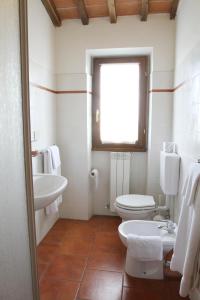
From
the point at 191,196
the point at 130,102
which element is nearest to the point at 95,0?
the point at 130,102

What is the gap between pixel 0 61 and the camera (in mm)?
860

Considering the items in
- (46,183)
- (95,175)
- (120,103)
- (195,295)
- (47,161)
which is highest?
(120,103)

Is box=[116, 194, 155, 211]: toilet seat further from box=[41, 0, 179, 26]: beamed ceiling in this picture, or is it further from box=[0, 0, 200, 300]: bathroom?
box=[41, 0, 179, 26]: beamed ceiling

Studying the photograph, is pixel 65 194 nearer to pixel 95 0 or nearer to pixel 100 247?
pixel 100 247

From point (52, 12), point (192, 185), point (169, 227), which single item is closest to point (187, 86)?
point (192, 185)

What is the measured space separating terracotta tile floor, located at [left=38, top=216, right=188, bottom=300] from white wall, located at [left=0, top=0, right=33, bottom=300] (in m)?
0.80

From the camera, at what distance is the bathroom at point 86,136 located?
42.9 inches

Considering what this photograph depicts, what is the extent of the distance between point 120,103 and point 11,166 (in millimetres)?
2104

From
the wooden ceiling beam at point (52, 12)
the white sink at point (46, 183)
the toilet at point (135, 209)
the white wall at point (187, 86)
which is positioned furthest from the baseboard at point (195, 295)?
the wooden ceiling beam at point (52, 12)

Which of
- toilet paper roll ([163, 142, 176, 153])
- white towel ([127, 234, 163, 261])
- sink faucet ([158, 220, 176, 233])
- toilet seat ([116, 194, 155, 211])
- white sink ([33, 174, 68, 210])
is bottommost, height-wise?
white towel ([127, 234, 163, 261])

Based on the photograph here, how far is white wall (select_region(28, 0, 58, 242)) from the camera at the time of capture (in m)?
2.12

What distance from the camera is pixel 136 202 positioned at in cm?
236

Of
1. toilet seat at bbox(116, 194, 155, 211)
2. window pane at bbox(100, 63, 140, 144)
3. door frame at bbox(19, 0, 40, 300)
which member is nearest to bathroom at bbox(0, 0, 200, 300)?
door frame at bbox(19, 0, 40, 300)

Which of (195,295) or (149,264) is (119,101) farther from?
(195,295)
